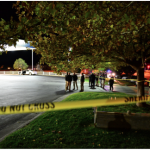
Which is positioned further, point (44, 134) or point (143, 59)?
point (143, 59)

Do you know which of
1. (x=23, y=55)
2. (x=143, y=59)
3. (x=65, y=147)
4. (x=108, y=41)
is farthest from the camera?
(x=23, y=55)

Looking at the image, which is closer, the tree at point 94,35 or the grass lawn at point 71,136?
the grass lawn at point 71,136

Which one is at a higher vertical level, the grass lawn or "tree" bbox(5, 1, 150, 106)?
"tree" bbox(5, 1, 150, 106)

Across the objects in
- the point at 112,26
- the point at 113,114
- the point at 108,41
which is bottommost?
the point at 113,114

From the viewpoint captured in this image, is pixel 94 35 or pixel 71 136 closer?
pixel 71 136

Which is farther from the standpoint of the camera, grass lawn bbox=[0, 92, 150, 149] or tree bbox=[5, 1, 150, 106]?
tree bbox=[5, 1, 150, 106]

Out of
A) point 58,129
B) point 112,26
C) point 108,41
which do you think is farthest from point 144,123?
point 112,26

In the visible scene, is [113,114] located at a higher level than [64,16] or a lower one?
lower

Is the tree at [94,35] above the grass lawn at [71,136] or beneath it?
above

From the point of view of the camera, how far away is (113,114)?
15.2ft

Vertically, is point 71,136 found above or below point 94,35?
below

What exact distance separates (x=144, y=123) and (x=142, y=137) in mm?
588

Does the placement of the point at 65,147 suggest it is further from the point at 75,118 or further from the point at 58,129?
the point at 75,118

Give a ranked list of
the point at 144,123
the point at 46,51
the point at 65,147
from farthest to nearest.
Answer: the point at 46,51 → the point at 144,123 → the point at 65,147
